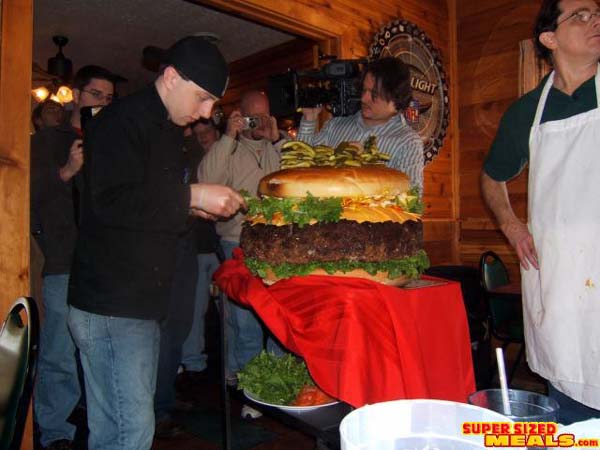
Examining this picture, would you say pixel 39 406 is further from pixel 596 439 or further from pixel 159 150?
pixel 596 439

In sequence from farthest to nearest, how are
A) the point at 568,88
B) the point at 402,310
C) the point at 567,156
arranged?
1. the point at 568,88
2. the point at 567,156
3. the point at 402,310

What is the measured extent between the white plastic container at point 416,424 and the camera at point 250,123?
3303mm

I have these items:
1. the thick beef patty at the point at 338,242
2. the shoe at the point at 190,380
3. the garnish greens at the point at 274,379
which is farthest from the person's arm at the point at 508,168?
the shoe at the point at 190,380

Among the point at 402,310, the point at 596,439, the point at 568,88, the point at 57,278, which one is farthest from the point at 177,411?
the point at 596,439

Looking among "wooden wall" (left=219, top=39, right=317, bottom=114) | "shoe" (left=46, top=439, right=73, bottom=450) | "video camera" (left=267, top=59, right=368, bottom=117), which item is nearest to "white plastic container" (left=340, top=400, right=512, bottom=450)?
"video camera" (left=267, top=59, right=368, bottom=117)

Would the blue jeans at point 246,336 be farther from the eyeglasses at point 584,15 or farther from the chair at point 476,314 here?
the eyeglasses at point 584,15

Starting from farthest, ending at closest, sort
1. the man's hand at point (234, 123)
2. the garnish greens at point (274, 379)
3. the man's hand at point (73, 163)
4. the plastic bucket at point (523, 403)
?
the man's hand at point (234, 123)
the man's hand at point (73, 163)
the garnish greens at point (274, 379)
the plastic bucket at point (523, 403)

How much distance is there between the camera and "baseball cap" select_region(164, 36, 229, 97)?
183 centimetres

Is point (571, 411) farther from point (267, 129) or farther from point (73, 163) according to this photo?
point (267, 129)

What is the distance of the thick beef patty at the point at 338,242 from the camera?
5.54 feet

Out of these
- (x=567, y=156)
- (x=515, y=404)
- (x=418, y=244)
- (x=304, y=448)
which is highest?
(x=567, y=156)

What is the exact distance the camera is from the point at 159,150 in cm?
195

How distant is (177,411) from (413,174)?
249cm

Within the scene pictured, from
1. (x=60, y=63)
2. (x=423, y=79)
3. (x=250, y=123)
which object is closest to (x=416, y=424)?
(x=250, y=123)
